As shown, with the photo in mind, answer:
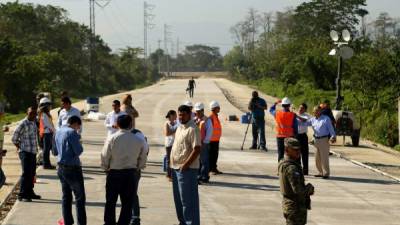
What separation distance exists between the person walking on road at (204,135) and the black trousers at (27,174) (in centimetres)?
326

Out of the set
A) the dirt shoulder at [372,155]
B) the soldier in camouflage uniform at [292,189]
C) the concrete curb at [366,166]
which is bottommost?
the dirt shoulder at [372,155]

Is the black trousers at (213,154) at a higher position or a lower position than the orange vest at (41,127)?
lower

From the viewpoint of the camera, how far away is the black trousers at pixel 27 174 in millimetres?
13118

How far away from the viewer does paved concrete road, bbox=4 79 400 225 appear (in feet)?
40.4

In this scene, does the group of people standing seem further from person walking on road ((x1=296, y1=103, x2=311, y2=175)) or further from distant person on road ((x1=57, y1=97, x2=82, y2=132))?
distant person on road ((x1=57, y1=97, x2=82, y2=132))

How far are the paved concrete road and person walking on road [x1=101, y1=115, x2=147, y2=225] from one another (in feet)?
5.36

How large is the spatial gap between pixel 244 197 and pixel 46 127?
4.56 metres

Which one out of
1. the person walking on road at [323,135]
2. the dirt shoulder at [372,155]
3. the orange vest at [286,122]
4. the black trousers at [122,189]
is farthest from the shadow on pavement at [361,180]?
the black trousers at [122,189]

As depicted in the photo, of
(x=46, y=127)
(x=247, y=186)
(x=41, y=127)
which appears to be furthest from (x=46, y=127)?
(x=247, y=186)

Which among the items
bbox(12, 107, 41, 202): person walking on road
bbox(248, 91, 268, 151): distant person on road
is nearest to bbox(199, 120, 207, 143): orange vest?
bbox(12, 107, 41, 202): person walking on road

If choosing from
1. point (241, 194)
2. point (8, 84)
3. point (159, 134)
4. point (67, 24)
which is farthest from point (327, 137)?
point (67, 24)

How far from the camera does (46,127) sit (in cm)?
1623

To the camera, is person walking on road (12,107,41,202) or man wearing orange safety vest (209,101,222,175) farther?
man wearing orange safety vest (209,101,222,175)

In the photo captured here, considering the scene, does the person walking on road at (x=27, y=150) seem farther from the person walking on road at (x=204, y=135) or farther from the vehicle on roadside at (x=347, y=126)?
the vehicle on roadside at (x=347, y=126)
